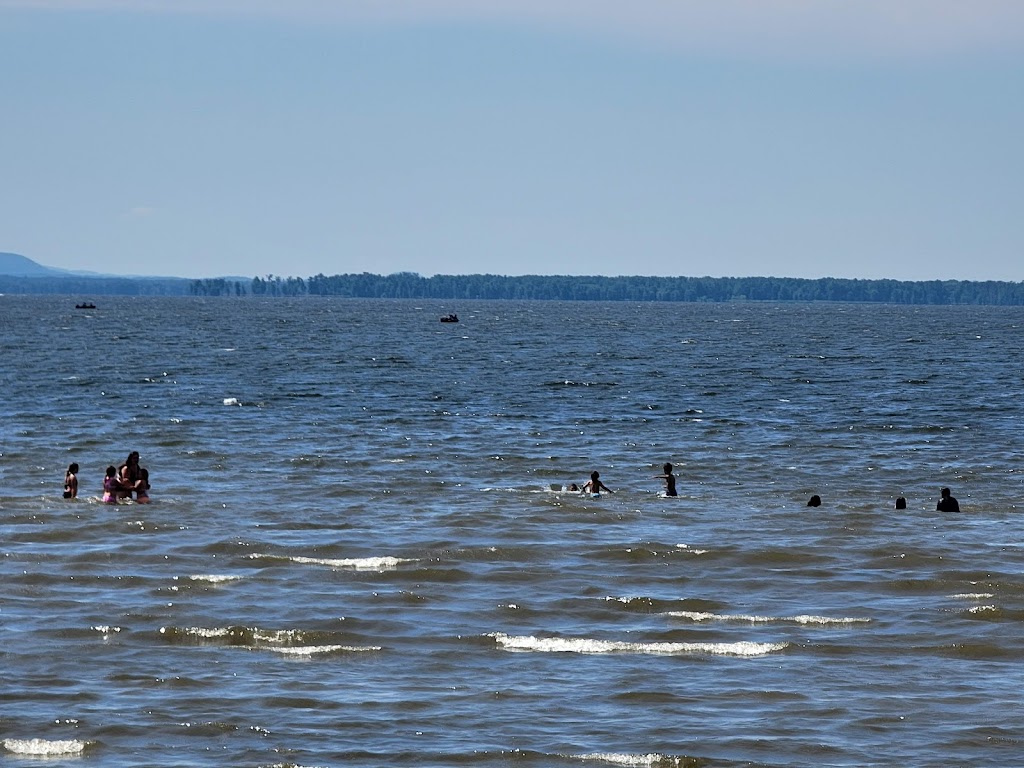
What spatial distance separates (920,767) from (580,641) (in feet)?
24.4

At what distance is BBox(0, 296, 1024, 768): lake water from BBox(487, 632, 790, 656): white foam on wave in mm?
68

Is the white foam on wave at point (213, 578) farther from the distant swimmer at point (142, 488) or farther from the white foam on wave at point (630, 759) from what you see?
the white foam on wave at point (630, 759)

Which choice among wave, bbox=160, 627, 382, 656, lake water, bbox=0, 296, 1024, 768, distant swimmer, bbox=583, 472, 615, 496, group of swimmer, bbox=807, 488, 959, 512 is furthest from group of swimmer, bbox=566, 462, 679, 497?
wave, bbox=160, 627, 382, 656

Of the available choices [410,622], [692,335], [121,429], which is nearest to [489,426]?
[121,429]

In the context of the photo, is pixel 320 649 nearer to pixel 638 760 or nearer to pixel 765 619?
pixel 638 760

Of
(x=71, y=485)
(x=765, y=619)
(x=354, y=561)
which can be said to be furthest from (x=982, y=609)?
(x=71, y=485)

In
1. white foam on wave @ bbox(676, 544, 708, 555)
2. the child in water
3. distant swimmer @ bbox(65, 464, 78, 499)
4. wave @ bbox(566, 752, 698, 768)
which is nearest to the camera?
wave @ bbox(566, 752, 698, 768)

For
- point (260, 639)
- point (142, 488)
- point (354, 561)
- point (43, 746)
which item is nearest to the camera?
point (43, 746)

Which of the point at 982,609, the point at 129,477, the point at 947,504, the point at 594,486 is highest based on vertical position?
the point at 947,504

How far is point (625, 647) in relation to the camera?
981 inches

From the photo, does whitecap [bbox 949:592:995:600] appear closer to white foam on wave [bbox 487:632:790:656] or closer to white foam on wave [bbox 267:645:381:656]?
white foam on wave [bbox 487:632:790:656]

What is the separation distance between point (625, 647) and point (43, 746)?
9489 mm

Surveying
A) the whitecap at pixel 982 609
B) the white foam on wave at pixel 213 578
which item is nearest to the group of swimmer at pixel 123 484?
the white foam on wave at pixel 213 578

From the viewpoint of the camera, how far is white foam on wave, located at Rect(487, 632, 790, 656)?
24.6 meters
